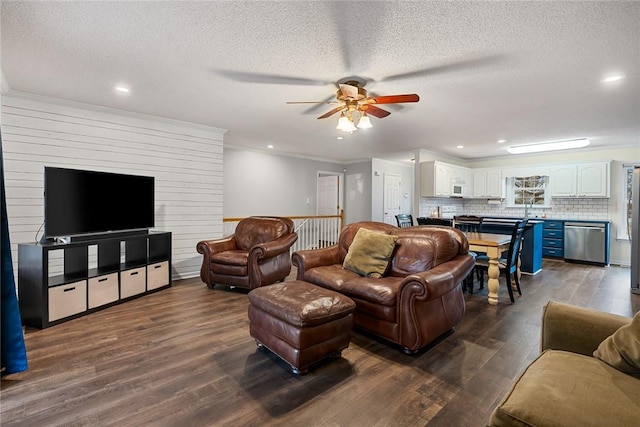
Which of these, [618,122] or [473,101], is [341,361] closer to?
[473,101]

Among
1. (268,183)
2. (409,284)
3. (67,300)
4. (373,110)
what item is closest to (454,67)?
(373,110)

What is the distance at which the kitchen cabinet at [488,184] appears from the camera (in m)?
7.55

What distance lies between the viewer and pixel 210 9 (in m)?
1.95

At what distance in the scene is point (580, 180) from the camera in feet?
21.1

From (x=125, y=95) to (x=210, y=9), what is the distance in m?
2.26

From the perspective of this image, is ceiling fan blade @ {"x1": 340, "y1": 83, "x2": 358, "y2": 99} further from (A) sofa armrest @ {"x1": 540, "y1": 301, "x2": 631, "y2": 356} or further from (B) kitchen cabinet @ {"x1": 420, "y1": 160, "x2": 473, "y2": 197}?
(B) kitchen cabinet @ {"x1": 420, "y1": 160, "x2": 473, "y2": 197}

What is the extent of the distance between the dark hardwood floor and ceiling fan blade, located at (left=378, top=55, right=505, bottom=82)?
8.13 ft

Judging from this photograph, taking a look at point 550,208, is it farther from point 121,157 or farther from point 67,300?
point 67,300

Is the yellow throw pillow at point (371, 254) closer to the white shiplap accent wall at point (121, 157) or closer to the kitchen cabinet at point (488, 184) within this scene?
the white shiplap accent wall at point (121, 157)

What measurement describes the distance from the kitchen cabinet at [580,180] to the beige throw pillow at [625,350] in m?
6.64

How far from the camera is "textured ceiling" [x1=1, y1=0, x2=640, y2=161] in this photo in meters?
1.97

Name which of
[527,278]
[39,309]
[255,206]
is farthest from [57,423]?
[527,278]

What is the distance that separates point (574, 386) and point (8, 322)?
332 centimetres

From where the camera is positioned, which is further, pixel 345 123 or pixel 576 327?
pixel 345 123
